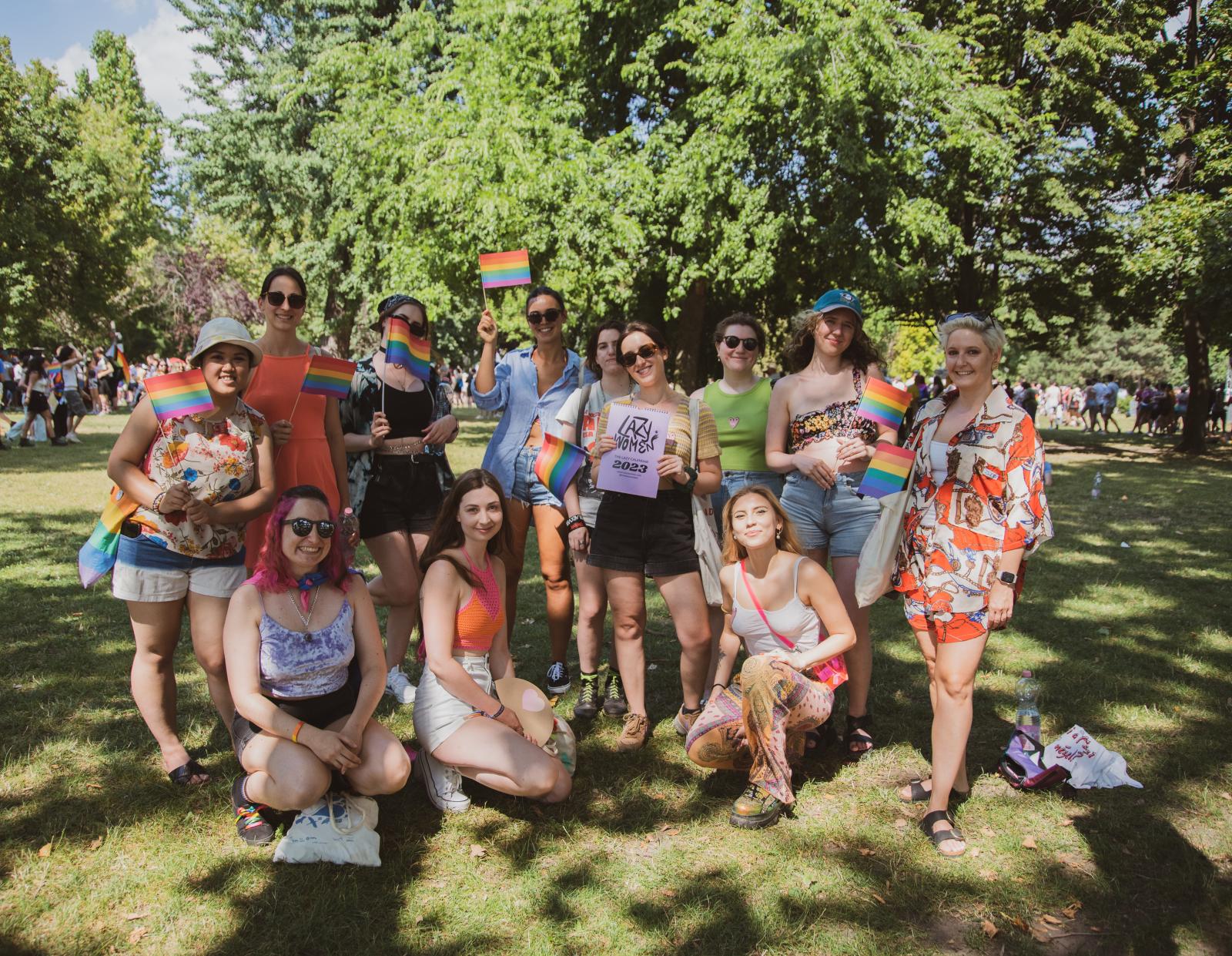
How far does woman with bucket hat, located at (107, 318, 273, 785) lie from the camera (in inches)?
141

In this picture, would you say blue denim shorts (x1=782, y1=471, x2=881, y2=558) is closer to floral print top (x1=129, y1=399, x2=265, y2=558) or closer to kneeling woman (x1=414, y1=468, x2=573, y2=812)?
kneeling woman (x1=414, y1=468, x2=573, y2=812)

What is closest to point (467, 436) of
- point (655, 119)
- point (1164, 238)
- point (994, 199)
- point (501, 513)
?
point (655, 119)

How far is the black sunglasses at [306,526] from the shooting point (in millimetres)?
3426

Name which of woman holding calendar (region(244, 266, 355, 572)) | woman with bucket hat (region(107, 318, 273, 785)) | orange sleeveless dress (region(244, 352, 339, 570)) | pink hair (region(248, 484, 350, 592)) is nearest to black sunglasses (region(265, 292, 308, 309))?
woman holding calendar (region(244, 266, 355, 572))

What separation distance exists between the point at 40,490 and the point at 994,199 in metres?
19.0

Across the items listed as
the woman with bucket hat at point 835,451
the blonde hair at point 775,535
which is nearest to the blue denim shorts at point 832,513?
the woman with bucket hat at point 835,451

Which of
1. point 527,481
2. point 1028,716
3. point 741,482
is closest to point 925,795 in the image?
point 1028,716

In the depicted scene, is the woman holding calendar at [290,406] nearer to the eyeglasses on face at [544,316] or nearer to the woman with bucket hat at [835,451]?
the eyeglasses on face at [544,316]

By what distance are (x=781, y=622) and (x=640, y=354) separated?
4.64 ft

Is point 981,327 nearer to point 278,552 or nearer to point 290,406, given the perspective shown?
point 278,552

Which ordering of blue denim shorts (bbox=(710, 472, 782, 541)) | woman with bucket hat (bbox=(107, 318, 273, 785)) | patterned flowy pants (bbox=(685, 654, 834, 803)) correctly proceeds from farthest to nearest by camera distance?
blue denim shorts (bbox=(710, 472, 782, 541))
patterned flowy pants (bbox=(685, 654, 834, 803))
woman with bucket hat (bbox=(107, 318, 273, 785))

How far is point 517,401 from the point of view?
5098 mm

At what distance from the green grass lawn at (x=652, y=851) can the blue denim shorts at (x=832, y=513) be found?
1.06 meters

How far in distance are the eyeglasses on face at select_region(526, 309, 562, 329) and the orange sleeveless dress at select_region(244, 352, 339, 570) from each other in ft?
4.07
